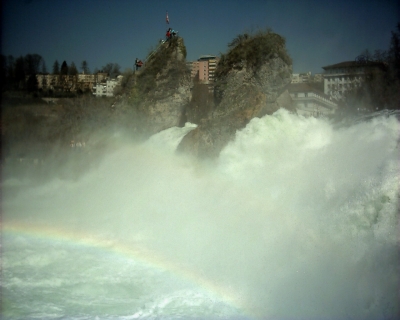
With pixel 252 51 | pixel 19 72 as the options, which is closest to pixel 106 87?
pixel 19 72

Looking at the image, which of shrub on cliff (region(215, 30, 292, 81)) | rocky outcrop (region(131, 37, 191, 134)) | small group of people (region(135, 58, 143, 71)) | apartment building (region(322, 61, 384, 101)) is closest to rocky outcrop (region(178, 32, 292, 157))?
shrub on cliff (region(215, 30, 292, 81))

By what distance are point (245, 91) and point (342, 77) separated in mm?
3124

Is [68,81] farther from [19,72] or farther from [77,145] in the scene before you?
[77,145]

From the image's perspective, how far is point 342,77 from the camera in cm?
1268

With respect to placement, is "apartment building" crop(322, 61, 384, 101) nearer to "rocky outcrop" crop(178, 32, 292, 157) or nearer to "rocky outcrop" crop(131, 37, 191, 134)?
"rocky outcrop" crop(178, 32, 292, 157)

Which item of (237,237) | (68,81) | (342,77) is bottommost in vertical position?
(237,237)

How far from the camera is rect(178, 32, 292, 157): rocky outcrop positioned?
13492 millimetres


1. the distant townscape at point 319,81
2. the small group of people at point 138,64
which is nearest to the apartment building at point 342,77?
the distant townscape at point 319,81

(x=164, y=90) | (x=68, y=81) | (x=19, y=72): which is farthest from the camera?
(x=164, y=90)

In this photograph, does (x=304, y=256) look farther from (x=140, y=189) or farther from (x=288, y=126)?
(x=140, y=189)

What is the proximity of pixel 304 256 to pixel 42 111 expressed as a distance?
1273 centimetres

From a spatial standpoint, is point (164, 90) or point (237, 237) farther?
point (164, 90)

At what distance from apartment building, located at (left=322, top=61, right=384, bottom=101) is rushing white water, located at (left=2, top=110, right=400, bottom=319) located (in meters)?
1.12

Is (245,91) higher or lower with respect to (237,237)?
→ higher
